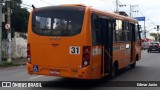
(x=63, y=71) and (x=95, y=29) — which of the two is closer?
(x=63, y=71)

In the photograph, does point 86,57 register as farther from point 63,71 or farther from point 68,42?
point 63,71

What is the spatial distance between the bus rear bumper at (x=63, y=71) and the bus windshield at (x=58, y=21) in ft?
4.01

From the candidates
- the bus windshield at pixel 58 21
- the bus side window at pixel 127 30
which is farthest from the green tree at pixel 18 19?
the bus windshield at pixel 58 21

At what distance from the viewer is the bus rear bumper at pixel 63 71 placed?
12.5 meters

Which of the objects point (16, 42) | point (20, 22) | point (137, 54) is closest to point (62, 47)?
point (137, 54)

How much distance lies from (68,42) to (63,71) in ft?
3.34

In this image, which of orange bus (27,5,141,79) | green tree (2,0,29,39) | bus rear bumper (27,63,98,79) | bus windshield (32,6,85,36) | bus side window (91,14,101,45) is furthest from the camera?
green tree (2,0,29,39)

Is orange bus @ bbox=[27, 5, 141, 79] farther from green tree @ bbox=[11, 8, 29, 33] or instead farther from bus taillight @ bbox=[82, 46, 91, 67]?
green tree @ bbox=[11, 8, 29, 33]

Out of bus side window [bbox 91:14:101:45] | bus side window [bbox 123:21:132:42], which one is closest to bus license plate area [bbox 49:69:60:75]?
bus side window [bbox 91:14:101:45]

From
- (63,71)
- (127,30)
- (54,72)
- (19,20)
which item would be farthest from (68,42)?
(19,20)

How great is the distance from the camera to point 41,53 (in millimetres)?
13305

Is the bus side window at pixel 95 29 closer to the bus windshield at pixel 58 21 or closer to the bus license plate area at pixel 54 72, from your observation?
the bus windshield at pixel 58 21

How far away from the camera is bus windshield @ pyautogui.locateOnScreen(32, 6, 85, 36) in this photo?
12.8 metres

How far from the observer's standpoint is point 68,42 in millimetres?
12805
